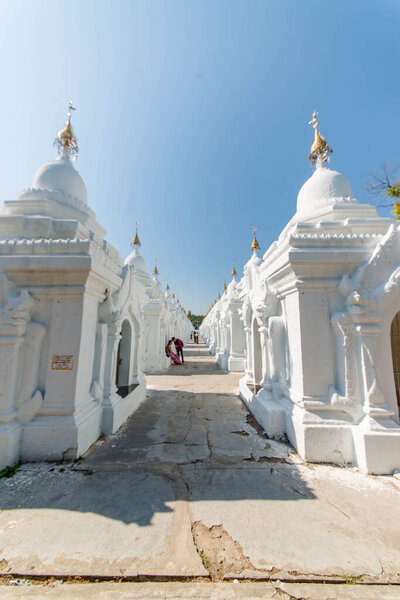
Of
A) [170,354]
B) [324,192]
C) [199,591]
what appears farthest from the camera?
[170,354]

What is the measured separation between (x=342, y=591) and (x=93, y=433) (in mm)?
3668

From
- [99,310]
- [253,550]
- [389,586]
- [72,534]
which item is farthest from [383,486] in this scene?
[99,310]

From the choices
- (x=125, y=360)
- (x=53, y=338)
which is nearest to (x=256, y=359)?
(x=125, y=360)

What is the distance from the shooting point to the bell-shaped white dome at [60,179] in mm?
5797

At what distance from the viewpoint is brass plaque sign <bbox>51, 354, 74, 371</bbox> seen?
378 centimetres

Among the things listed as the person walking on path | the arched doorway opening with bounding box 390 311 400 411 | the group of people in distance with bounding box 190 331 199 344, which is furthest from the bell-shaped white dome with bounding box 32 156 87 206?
the group of people in distance with bounding box 190 331 199 344

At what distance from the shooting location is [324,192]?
6.19 metres

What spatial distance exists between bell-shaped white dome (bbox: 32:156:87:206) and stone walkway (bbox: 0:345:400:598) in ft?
17.9

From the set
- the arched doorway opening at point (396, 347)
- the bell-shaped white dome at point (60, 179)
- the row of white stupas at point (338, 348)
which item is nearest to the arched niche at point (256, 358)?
the row of white stupas at point (338, 348)

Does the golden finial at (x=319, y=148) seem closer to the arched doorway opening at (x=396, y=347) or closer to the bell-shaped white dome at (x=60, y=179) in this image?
the arched doorway opening at (x=396, y=347)

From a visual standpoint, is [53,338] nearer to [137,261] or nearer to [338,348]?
[338,348]

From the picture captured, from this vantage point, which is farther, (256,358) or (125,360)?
(256,358)

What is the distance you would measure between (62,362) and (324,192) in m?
6.87

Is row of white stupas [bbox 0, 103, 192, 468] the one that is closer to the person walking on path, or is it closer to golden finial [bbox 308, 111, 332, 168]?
golden finial [bbox 308, 111, 332, 168]
